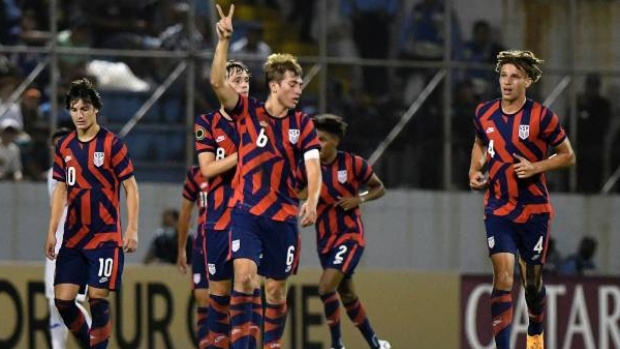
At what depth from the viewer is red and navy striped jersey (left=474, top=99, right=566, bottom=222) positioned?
47.1 feet

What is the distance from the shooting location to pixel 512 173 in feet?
47.2

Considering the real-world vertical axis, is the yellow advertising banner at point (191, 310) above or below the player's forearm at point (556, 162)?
below

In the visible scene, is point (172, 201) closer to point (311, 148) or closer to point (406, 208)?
point (406, 208)

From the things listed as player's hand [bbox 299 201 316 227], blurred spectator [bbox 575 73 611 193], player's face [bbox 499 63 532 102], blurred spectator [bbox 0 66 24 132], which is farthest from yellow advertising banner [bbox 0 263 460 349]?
player's hand [bbox 299 201 316 227]

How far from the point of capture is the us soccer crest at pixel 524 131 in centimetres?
1436

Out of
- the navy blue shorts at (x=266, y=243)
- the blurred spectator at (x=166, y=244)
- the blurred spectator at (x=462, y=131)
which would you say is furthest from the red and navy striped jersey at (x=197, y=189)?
the blurred spectator at (x=462, y=131)

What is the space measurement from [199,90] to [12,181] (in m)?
2.43

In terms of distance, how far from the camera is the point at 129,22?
21.0 metres

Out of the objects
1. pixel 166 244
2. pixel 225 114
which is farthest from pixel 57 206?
pixel 166 244

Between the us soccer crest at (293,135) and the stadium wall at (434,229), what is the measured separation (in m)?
7.31

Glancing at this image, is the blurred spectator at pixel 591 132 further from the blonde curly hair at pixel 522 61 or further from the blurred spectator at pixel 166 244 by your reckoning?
the blonde curly hair at pixel 522 61

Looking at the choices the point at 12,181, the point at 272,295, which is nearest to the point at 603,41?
the point at 12,181

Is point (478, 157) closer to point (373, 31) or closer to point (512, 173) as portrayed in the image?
point (512, 173)

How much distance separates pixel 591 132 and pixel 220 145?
945 centimetres
